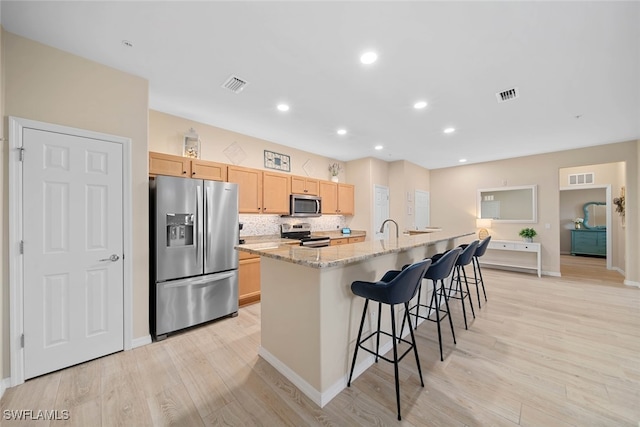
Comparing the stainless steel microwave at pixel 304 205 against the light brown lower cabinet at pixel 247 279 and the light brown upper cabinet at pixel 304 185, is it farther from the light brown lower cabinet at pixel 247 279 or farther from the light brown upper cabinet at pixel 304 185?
the light brown lower cabinet at pixel 247 279

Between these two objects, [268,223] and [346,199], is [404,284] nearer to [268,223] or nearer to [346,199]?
[268,223]

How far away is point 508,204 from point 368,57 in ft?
18.9

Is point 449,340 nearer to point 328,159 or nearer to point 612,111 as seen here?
point 612,111

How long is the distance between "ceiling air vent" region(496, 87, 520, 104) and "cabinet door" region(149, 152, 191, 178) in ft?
12.8

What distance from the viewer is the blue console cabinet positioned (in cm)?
721

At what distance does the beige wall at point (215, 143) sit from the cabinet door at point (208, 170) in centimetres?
42

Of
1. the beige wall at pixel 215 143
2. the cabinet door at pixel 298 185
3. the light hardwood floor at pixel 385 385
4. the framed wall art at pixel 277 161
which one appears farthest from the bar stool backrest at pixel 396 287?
the framed wall art at pixel 277 161

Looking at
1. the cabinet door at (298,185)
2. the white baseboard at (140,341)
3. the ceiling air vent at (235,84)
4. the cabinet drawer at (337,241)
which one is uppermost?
the ceiling air vent at (235,84)

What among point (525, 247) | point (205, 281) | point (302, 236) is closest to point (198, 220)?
point (205, 281)

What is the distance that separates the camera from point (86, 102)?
7.21 feet

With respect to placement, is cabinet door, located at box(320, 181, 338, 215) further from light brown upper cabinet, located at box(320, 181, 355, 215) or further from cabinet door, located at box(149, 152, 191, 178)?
cabinet door, located at box(149, 152, 191, 178)

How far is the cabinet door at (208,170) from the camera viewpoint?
3287 mm

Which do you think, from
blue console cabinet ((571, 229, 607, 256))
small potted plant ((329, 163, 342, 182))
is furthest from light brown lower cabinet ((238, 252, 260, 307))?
blue console cabinet ((571, 229, 607, 256))

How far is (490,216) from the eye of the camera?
6152mm
